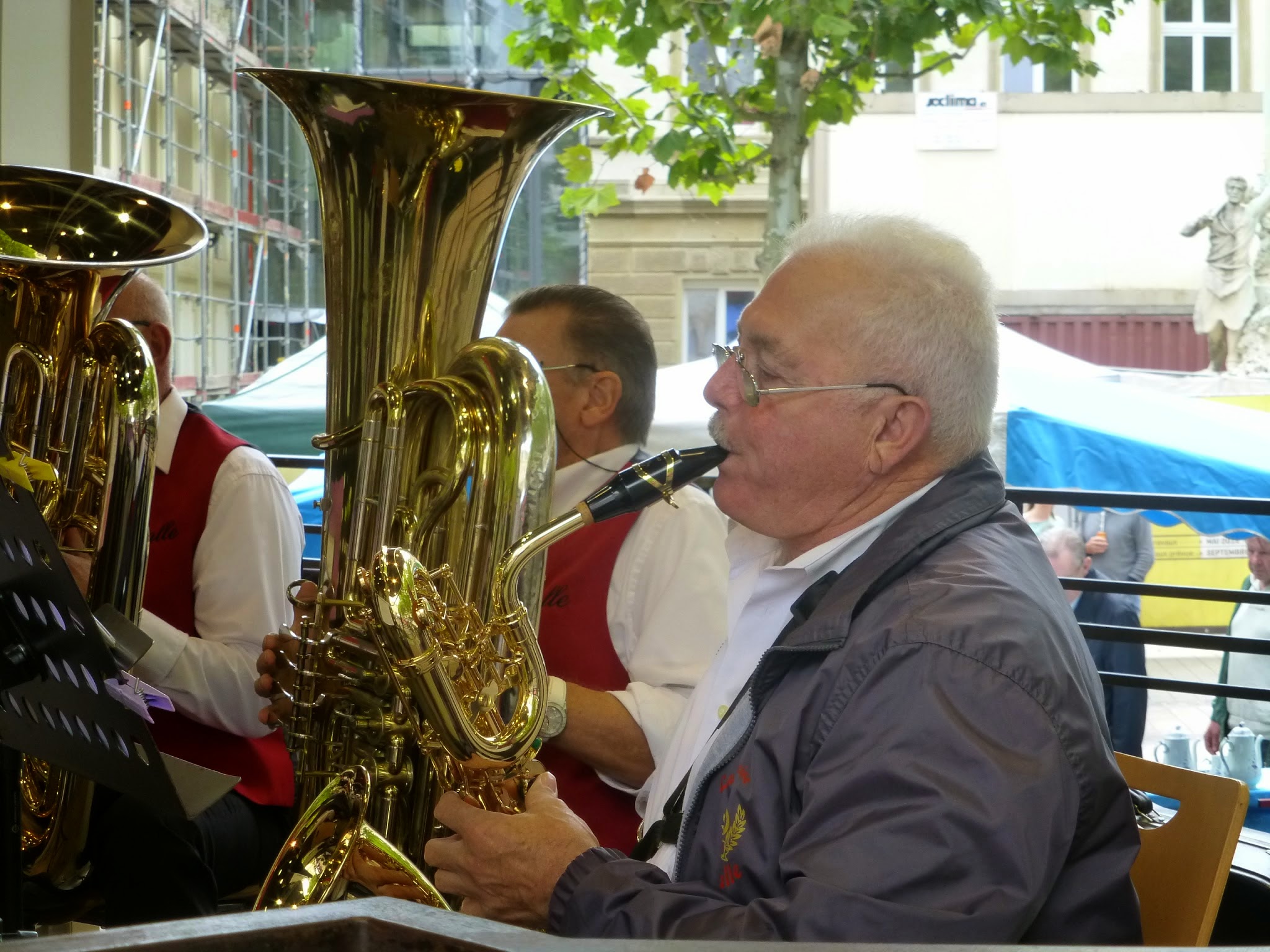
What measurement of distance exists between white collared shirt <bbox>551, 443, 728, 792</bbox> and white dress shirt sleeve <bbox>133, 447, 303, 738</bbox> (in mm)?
606

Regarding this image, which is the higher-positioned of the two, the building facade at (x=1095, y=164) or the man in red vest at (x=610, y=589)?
the building facade at (x=1095, y=164)

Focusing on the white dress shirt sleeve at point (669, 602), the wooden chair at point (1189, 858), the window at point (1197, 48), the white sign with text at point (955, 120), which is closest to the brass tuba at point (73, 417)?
the white dress shirt sleeve at point (669, 602)

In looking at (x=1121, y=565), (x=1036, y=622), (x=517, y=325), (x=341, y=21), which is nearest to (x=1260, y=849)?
(x=1036, y=622)

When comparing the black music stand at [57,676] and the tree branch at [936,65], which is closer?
the black music stand at [57,676]

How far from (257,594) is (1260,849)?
165cm

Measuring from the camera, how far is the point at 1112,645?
435cm

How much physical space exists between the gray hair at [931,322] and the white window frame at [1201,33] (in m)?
13.5

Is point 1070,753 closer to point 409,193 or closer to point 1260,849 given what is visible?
point 1260,849

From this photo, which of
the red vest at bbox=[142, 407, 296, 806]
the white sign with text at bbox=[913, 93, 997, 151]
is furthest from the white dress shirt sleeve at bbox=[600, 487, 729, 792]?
the white sign with text at bbox=[913, 93, 997, 151]

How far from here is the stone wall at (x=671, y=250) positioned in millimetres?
11977

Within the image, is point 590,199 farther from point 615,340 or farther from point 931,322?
point 931,322

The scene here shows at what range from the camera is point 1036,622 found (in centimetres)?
126

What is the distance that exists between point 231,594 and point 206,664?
16 centimetres

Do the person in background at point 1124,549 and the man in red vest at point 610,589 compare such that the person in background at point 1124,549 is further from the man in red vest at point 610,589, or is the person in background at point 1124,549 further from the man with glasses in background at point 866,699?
the man with glasses in background at point 866,699
